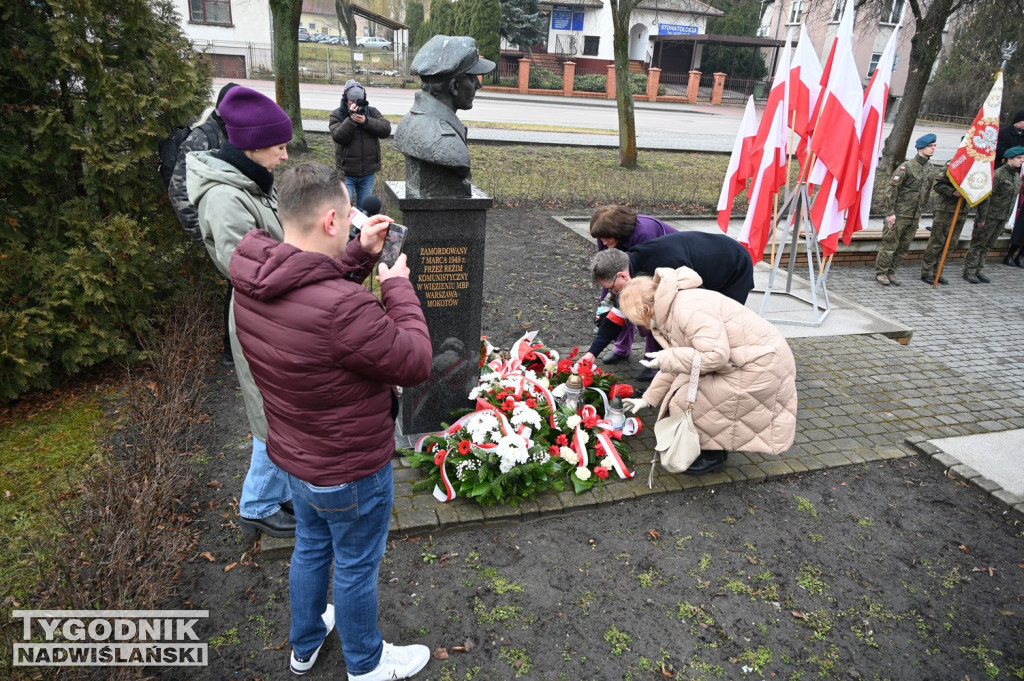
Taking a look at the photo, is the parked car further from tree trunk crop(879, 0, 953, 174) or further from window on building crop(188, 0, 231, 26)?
tree trunk crop(879, 0, 953, 174)

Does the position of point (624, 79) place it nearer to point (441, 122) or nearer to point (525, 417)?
point (441, 122)

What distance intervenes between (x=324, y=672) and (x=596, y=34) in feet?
148

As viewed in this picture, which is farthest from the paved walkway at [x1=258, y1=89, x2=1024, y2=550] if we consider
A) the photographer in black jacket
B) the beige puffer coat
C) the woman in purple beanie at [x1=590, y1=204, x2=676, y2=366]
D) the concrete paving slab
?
the photographer in black jacket

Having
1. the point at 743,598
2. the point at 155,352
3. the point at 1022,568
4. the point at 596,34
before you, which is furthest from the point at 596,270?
the point at 596,34

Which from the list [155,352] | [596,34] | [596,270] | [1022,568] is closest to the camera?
[1022,568]

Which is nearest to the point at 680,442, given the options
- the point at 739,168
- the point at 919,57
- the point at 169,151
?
the point at 739,168

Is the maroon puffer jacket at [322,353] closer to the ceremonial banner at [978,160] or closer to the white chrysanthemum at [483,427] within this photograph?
the white chrysanthemum at [483,427]

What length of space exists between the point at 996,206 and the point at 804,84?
473cm

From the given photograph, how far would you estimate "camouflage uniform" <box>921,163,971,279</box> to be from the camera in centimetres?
898

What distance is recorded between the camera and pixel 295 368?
83.0 inches

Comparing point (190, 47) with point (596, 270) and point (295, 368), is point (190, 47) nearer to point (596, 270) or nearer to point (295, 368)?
point (596, 270)

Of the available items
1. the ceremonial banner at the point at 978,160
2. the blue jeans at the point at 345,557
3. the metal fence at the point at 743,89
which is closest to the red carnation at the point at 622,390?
the blue jeans at the point at 345,557

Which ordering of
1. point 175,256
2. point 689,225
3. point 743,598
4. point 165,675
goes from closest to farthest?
point 165,675 < point 743,598 < point 175,256 < point 689,225

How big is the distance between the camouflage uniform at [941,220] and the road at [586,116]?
10.1m
